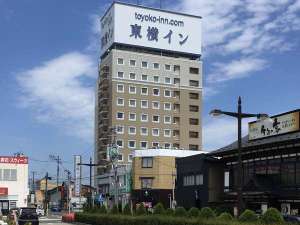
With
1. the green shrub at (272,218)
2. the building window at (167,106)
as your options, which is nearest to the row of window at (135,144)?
the building window at (167,106)

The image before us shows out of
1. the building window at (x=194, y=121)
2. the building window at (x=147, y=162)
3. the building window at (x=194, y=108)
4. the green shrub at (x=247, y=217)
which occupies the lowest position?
the green shrub at (x=247, y=217)

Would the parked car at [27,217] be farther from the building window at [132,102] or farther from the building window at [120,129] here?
the building window at [132,102]

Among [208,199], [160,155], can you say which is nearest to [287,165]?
[208,199]

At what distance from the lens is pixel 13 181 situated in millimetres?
96062

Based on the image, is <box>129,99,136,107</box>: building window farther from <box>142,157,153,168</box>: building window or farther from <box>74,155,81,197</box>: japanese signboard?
<box>142,157,153,168</box>: building window

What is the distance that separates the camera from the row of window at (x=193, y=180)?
219 ft

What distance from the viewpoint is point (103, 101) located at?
13575 centimetres

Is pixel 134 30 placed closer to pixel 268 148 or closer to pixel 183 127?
pixel 183 127

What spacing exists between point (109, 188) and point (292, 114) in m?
69.8

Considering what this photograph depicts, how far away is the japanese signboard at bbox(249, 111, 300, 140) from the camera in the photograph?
166 ft

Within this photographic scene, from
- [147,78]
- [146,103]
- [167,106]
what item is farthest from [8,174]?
[167,106]

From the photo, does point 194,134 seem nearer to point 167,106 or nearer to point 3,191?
point 167,106

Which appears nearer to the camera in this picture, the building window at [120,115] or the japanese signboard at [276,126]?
the japanese signboard at [276,126]

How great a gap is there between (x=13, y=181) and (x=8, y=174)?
1373 millimetres
